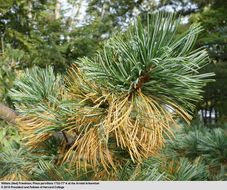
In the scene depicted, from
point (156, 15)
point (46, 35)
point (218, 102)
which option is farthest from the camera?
point (46, 35)

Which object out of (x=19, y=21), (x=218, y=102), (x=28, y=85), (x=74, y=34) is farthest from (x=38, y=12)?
(x=28, y=85)

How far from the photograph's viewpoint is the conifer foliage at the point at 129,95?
248 mm

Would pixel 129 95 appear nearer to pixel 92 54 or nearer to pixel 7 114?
pixel 7 114

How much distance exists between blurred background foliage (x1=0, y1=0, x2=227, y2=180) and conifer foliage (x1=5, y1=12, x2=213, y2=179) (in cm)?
5

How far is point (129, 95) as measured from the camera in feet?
0.89

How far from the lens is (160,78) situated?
0.26m

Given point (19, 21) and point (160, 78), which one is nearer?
point (160, 78)

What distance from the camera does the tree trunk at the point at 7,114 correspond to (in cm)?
30

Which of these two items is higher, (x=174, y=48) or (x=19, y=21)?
(x=19, y=21)

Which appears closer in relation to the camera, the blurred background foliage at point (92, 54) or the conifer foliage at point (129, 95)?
the conifer foliage at point (129, 95)

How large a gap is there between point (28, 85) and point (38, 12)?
2520 mm

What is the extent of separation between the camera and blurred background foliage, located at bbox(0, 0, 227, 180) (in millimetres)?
379

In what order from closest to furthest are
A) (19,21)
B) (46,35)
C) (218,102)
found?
1. (218,102)
2. (19,21)
3. (46,35)

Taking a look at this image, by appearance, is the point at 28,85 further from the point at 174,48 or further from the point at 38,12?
the point at 38,12
